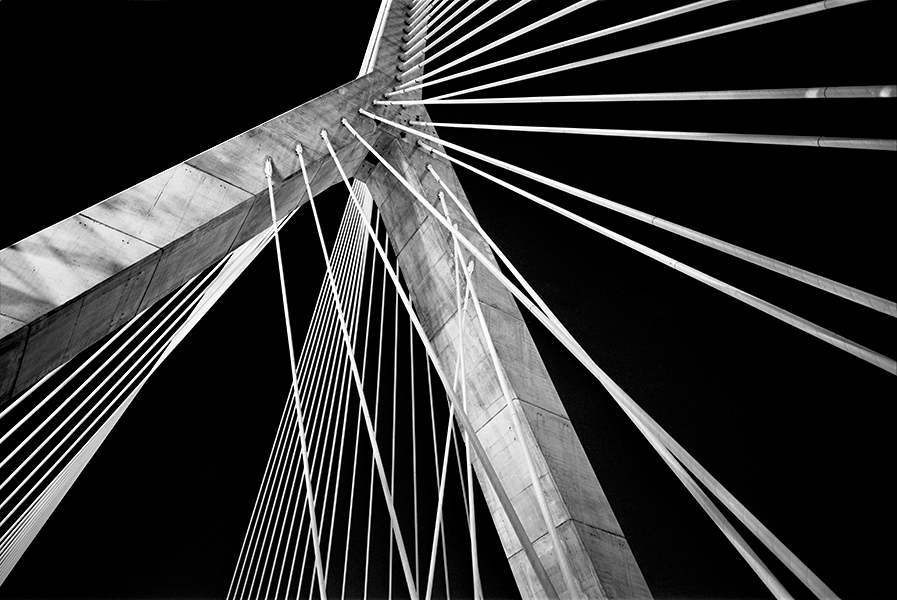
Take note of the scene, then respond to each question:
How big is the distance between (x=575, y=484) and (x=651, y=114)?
6297mm

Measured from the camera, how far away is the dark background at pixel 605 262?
7.87m

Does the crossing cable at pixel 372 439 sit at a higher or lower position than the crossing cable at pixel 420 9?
lower

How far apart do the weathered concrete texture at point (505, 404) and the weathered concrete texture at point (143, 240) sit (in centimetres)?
66

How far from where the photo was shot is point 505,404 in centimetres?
491

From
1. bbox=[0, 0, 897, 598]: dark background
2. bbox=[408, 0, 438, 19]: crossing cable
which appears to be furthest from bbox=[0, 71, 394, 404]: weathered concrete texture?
bbox=[0, 0, 897, 598]: dark background

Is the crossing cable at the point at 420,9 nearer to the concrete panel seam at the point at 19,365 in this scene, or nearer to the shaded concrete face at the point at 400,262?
the shaded concrete face at the point at 400,262

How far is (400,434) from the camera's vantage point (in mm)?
12516

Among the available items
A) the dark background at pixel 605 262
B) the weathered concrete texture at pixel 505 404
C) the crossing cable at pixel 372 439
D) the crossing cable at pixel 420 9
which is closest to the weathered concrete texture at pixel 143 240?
the crossing cable at pixel 372 439

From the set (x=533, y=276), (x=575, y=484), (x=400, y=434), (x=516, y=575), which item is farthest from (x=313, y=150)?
(x=400, y=434)

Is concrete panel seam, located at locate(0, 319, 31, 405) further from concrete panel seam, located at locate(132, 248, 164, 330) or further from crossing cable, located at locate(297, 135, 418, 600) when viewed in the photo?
crossing cable, located at locate(297, 135, 418, 600)

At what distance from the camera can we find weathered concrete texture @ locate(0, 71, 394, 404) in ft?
12.2

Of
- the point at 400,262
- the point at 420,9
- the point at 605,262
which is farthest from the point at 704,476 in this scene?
the point at 605,262

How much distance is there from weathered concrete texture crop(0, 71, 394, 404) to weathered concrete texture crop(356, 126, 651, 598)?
66cm

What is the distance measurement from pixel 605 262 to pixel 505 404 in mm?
5499
